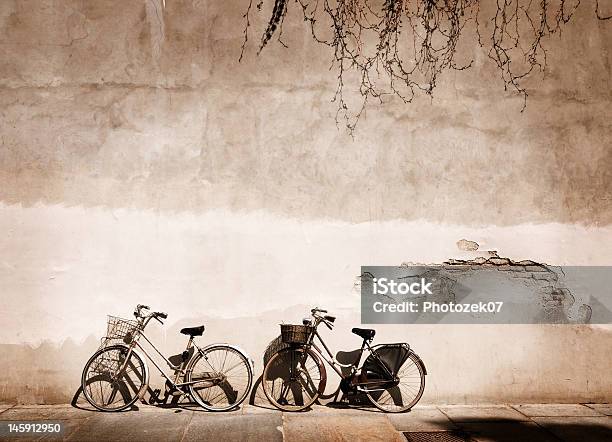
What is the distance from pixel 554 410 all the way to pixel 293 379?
2.97m

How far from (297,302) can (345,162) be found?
1728mm

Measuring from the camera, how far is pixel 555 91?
21.7 ft

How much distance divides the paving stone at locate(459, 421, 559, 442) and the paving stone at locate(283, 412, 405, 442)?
2.54ft

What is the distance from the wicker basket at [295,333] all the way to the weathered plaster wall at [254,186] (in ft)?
1.27

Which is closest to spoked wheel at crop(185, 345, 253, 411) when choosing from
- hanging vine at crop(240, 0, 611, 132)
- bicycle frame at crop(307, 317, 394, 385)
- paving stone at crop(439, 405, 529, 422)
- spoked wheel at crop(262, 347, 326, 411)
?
spoked wheel at crop(262, 347, 326, 411)

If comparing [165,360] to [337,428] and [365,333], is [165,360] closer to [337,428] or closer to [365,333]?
[337,428]

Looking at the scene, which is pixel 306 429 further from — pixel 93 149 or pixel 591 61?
pixel 591 61

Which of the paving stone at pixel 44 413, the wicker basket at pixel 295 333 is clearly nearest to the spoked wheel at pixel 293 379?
the wicker basket at pixel 295 333

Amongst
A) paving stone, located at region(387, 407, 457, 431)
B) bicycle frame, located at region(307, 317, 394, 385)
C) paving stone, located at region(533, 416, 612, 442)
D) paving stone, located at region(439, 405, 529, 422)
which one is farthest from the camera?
bicycle frame, located at region(307, 317, 394, 385)

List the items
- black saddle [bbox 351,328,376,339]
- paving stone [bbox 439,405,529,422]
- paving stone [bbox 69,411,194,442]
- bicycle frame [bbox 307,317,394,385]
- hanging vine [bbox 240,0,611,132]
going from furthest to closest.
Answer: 1. hanging vine [bbox 240,0,611,132]
2. bicycle frame [bbox 307,317,394,385]
3. black saddle [bbox 351,328,376,339]
4. paving stone [bbox 439,405,529,422]
5. paving stone [bbox 69,411,194,442]

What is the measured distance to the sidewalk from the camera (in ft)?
17.6

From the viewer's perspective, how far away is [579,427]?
5.68 meters

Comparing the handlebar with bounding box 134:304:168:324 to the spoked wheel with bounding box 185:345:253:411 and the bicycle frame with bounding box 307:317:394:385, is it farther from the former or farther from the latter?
the bicycle frame with bounding box 307:317:394:385

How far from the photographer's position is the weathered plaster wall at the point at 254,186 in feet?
21.0
